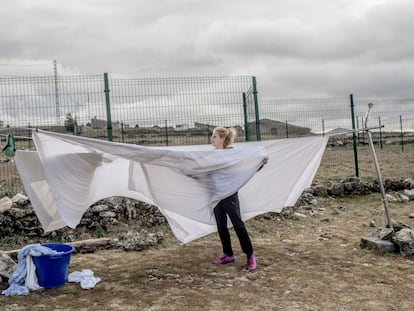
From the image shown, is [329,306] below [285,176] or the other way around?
below

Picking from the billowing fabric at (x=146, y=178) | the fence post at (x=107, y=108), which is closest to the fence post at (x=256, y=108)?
the fence post at (x=107, y=108)

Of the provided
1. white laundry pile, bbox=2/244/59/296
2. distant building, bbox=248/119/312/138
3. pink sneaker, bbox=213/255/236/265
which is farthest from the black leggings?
distant building, bbox=248/119/312/138

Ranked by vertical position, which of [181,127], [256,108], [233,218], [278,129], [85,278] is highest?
[256,108]

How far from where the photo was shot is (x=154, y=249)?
5758 mm

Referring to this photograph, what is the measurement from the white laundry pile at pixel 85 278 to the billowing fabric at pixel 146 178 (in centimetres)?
53

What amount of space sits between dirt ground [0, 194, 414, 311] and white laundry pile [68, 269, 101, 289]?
2.5 inches

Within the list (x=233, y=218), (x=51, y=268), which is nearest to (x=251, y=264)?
(x=233, y=218)

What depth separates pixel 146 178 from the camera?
4715 mm

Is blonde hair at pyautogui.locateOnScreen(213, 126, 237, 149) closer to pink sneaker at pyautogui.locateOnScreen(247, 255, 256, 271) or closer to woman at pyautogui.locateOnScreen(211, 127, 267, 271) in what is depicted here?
woman at pyautogui.locateOnScreen(211, 127, 267, 271)

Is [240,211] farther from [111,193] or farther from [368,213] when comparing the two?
[368,213]

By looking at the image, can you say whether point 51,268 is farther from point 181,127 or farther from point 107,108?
point 181,127

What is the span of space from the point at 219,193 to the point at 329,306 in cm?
152

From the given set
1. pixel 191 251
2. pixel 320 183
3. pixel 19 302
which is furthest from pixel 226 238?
pixel 320 183

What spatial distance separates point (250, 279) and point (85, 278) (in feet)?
5.34
